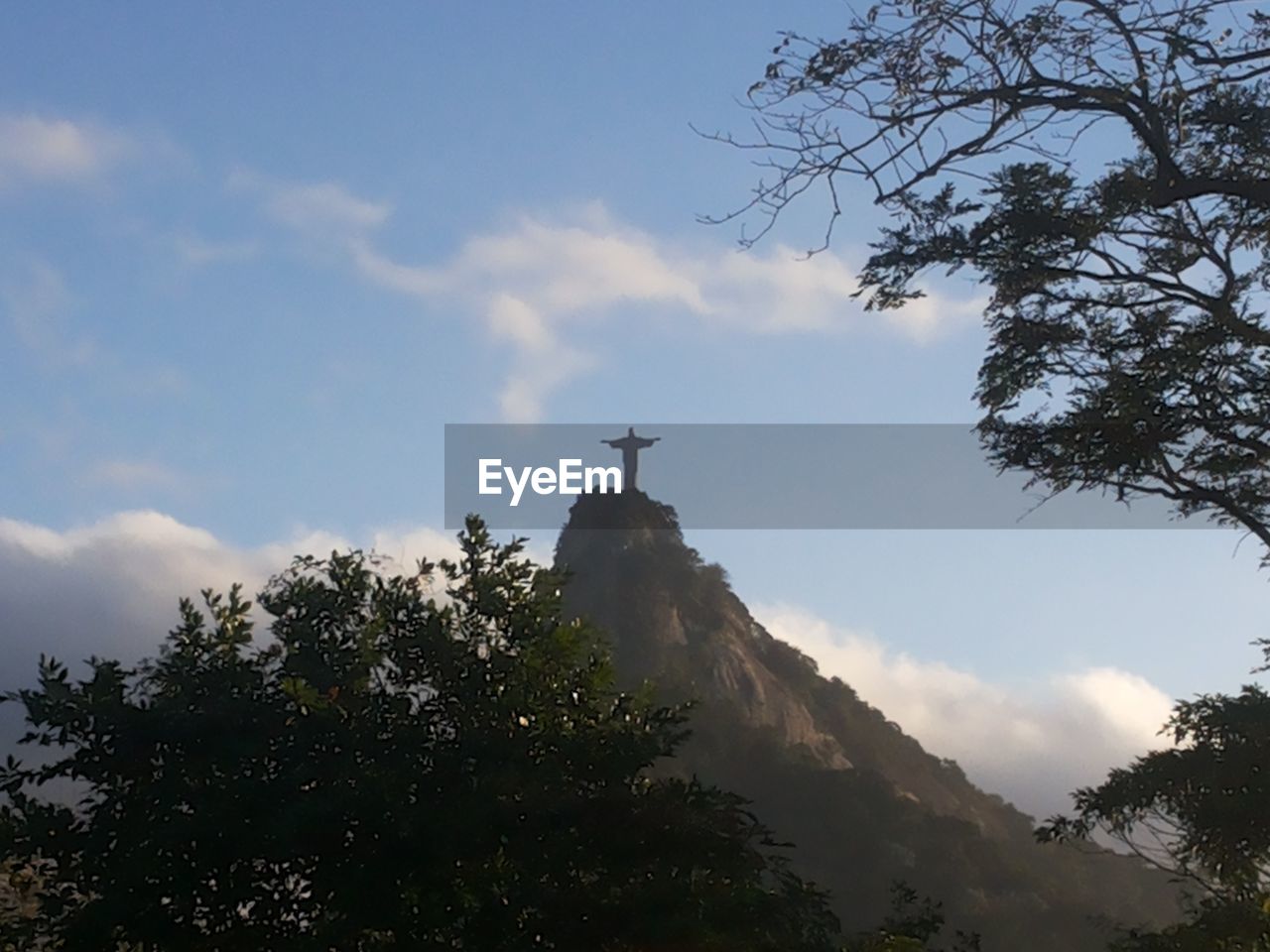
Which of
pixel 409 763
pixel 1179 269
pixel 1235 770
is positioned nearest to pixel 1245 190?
pixel 1179 269

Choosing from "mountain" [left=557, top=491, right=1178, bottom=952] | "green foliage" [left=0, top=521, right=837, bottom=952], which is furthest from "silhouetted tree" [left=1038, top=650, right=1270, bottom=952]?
"mountain" [left=557, top=491, right=1178, bottom=952]

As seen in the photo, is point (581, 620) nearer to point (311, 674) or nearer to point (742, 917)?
point (311, 674)

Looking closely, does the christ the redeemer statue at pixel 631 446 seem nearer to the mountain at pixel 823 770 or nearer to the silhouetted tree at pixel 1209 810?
the mountain at pixel 823 770

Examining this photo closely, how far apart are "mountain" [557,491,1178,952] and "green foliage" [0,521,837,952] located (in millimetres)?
60247

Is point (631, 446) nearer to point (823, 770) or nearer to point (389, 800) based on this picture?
point (823, 770)

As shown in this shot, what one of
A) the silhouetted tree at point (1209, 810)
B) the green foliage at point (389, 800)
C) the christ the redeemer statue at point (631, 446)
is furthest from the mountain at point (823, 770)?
the green foliage at point (389, 800)

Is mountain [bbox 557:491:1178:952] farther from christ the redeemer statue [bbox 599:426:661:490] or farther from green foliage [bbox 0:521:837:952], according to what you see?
green foliage [bbox 0:521:837:952]

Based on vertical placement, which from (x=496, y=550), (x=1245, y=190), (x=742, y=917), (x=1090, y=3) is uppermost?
(x=1090, y=3)

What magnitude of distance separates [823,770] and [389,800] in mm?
75628

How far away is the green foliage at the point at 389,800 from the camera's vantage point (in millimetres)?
11453

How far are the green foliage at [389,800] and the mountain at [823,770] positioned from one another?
198 feet

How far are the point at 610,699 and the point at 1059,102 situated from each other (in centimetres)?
713

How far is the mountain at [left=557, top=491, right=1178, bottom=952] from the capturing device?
243ft

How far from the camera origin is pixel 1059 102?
11.2m
